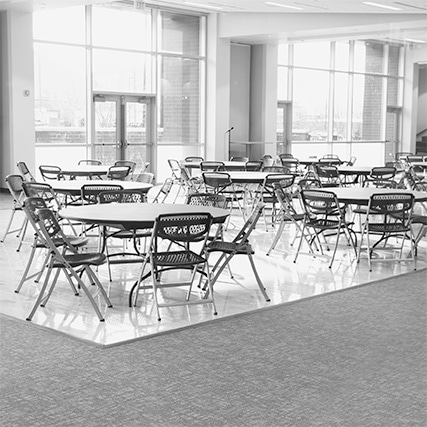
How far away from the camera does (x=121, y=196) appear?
8.24 metres

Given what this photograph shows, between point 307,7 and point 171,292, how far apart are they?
11146 mm

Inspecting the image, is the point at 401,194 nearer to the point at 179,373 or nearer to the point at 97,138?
the point at 179,373

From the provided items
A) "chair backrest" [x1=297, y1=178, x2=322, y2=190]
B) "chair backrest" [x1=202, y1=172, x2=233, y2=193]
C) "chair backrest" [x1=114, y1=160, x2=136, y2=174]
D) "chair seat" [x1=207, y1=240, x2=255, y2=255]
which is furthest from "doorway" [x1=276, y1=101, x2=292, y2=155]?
"chair seat" [x1=207, y1=240, x2=255, y2=255]

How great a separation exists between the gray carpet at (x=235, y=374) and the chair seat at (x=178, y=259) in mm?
528

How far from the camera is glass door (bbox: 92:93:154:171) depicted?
17219 mm

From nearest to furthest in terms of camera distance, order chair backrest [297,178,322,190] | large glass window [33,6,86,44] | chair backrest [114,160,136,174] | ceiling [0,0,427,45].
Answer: chair backrest [297,178,322,190] → chair backrest [114,160,136,174] → ceiling [0,0,427,45] → large glass window [33,6,86,44]

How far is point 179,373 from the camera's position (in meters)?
4.58

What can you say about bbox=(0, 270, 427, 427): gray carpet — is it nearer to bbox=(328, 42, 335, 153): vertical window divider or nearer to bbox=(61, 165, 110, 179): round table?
bbox=(61, 165, 110, 179): round table

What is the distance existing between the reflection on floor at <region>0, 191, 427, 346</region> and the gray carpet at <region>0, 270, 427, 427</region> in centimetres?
21

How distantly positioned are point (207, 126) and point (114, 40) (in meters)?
3.54

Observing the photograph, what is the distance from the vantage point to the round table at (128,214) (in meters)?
6.21

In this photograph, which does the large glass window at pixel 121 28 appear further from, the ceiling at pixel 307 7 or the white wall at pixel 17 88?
the white wall at pixel 17 88

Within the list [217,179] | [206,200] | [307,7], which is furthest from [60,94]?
[206,200]

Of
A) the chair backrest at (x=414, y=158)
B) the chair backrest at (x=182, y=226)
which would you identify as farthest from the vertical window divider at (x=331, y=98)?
the chair backrest at (x=182, y=226)
